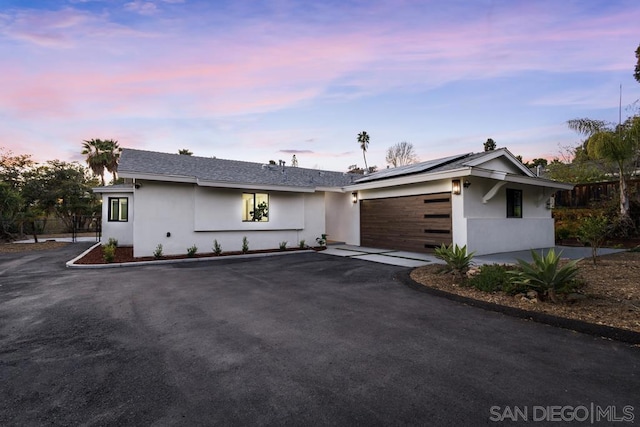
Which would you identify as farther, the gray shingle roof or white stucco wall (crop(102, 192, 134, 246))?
white stucco wall (crop(102, 192, 134, 246))

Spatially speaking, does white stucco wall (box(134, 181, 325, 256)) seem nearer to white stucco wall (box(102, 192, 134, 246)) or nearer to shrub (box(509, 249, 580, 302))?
white stucco wall (box(102, 192, 134, 246))

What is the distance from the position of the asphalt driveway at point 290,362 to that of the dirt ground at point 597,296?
20.4 inches

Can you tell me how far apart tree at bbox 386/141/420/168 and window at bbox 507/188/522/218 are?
778 inches

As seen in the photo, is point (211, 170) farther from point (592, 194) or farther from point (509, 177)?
point (592, 194)

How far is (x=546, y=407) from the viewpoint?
207 centimetres

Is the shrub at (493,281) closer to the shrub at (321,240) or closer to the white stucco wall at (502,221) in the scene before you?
the white stucco wall at (502,221)

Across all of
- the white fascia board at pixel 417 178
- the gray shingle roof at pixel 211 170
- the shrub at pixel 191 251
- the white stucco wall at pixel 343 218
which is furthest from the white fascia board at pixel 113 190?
the white fascia board at pixel 417 178

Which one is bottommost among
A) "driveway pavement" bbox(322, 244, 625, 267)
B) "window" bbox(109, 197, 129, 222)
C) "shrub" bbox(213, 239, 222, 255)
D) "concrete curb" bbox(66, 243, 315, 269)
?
"concrete curb" bbox(66, 243, 315, 269)

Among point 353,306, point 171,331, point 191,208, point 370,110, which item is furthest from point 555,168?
point 171,331

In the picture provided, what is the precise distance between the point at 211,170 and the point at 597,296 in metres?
12.4

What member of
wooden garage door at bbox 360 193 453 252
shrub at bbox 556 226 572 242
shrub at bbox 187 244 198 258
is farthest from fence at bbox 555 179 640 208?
shrub at bbox 187 244 198 258

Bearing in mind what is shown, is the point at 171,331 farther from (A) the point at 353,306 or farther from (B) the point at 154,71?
(B) the point at 154,71

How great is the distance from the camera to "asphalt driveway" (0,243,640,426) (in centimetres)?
206

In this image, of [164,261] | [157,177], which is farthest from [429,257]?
[157,177]
